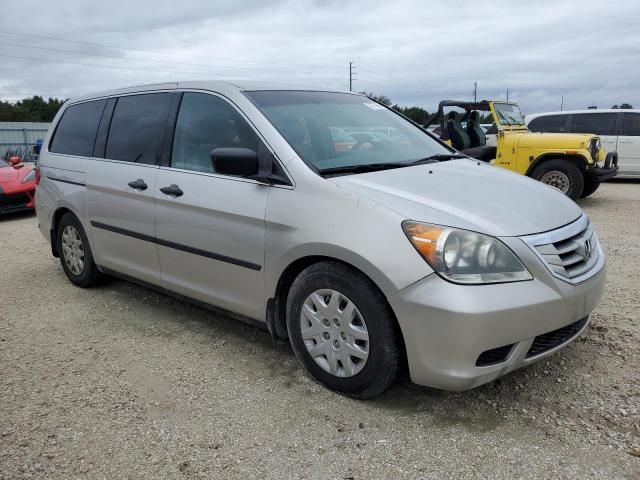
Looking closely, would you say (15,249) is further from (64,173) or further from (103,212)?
(103,212)

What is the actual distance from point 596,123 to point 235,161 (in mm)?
11391

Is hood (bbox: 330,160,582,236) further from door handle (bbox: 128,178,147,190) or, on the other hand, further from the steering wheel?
door handle (bbox: 128,178,147,190)

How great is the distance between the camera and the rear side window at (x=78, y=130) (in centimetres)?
451

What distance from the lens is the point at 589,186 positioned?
9625 millimetres

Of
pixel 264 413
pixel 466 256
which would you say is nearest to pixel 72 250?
pixel 264 413

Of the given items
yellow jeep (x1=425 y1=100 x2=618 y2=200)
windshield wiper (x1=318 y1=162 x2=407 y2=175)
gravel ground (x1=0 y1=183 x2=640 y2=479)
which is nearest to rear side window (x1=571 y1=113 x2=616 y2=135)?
yellow jeep (x1=425 y1=100 x2=618 y2=200)

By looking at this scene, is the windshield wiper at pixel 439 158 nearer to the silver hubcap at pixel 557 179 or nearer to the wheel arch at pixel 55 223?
the wheel arch at pixel 55 223

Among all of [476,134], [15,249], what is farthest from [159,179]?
[476,134]

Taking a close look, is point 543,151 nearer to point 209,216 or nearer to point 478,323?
point 209,216

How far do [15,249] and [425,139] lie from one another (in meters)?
5.41

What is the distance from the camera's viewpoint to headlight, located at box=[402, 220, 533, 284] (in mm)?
2449

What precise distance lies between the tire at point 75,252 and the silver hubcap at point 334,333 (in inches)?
97.7

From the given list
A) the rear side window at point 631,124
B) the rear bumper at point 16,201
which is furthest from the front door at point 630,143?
the rear bumper at point 16,201

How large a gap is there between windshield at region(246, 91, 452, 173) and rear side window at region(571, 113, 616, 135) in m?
9.56
